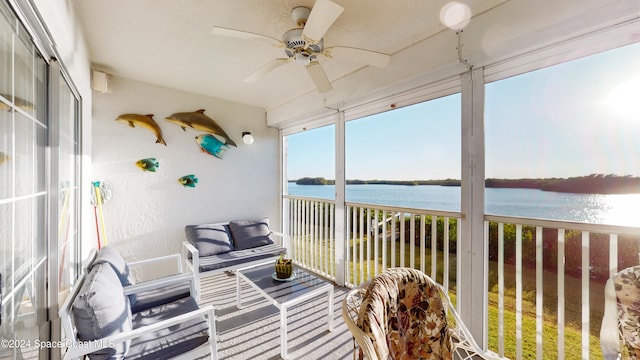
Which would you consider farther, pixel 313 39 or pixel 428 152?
pixel 428 152

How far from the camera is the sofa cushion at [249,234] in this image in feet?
11.7

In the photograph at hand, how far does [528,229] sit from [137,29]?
361cm

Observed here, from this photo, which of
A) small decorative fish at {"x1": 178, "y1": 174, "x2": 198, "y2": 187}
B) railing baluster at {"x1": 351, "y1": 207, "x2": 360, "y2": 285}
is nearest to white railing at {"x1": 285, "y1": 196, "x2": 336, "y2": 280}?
railing baluster at {"x1": 351, "y1": 207, "x2": 360, "y2": 285}

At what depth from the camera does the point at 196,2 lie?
1.77 metres

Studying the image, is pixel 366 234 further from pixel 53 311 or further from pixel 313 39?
pixel 53 311

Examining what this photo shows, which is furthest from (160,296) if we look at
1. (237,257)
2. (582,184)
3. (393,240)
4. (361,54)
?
(582,184)

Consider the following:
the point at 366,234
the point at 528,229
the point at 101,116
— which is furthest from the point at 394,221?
the point at 101,116

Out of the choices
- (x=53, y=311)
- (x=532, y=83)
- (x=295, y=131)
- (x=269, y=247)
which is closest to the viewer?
(x=53, y=311)

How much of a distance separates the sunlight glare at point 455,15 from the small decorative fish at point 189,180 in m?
3.47

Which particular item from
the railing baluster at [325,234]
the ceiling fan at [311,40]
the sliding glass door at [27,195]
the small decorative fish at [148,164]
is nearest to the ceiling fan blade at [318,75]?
the ceiling fan at [311,40]

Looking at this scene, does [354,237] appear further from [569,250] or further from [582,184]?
[582,184]

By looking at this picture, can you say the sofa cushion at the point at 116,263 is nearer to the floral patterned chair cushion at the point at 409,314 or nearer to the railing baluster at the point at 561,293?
the floral patterned chair cushion at the point at 409,314

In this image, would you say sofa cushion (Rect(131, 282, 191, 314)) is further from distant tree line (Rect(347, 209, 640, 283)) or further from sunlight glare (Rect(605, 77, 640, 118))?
sunlight glare (Rect(605, 77, 640, 118))

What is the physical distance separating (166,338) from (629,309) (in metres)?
2.41
